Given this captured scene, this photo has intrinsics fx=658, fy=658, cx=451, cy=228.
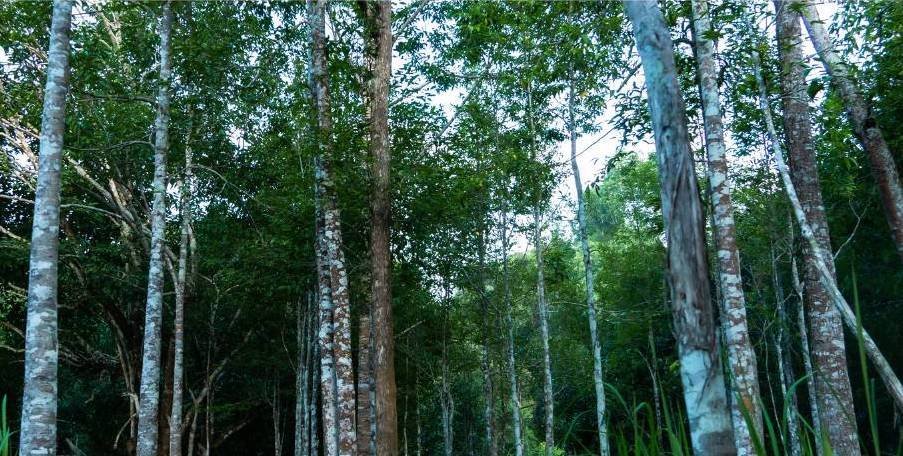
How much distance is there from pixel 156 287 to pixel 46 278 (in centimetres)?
511

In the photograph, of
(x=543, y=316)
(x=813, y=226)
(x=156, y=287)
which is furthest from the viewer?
(x=543, y=316)

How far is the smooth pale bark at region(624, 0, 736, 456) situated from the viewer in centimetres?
209

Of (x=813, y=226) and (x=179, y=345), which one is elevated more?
(x=813, y=226)

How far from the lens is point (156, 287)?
11.7 m

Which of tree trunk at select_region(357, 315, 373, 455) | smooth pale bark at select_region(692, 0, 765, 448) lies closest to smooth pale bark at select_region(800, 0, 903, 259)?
smooth pale bark at select_region(692, 0, 765, 448)

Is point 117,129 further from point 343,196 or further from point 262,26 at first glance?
Result: point 343,196

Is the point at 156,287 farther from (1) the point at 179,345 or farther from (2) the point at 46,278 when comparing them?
(2) the point at 46,278

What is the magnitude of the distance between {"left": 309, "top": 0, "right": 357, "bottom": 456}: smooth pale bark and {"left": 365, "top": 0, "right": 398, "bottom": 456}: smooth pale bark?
437 mm

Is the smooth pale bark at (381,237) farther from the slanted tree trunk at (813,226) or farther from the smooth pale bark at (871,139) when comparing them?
the smooth pale bark at (871,139)

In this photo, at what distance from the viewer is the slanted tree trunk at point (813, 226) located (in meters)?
9.02

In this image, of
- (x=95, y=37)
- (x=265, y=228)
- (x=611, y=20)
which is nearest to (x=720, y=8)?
(x=611, y=20)

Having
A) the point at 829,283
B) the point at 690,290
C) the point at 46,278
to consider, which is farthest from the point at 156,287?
the point at 690,290

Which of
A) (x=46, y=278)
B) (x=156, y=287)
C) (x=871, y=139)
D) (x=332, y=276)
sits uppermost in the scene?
(x=871, y=139)

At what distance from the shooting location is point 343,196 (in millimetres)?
12148
